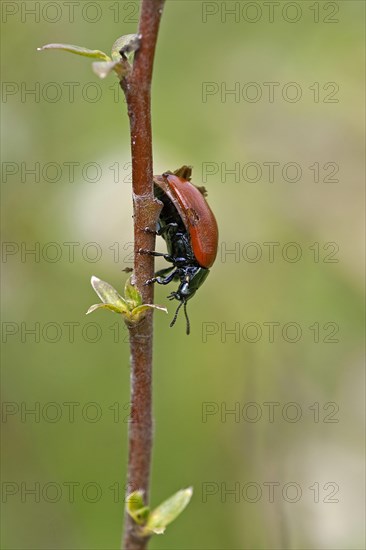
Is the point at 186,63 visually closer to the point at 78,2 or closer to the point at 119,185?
the point at 78,2

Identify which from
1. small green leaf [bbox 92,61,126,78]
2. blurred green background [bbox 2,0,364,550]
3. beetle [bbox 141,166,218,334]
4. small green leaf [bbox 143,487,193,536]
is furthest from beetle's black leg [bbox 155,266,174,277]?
small green leaf [bbox 92,61,126,78]

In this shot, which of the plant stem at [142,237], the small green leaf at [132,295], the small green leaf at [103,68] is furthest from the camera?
the small green leaf at [132,295]

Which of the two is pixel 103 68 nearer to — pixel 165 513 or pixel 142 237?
pixel 142 237

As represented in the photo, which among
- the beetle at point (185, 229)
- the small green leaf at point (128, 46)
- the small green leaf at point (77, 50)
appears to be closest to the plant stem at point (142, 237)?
the small green leaf at point (128, 46)

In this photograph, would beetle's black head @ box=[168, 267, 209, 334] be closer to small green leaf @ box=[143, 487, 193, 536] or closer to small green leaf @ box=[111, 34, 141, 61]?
small green leaf @ box=[143, 487, 193, 536]

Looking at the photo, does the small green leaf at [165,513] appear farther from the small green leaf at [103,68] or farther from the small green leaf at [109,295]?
the small green leaf at [103,68]

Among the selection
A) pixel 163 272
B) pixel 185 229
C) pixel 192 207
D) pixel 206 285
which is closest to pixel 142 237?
pixel 192 207

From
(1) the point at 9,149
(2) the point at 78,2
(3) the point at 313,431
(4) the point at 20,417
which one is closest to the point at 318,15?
(2) the point at 78,2
